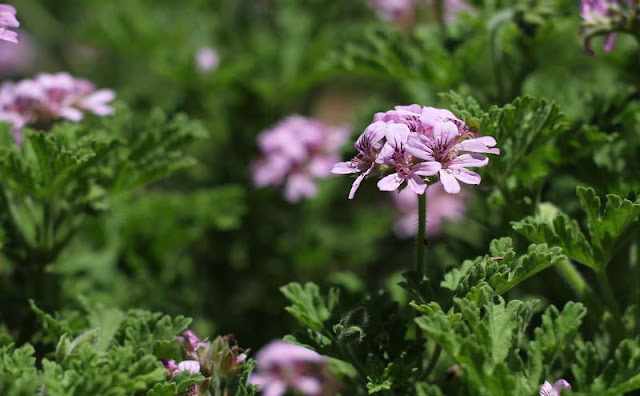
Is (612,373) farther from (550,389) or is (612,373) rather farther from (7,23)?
(7,23)

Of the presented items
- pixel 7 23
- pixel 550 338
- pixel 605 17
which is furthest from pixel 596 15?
pixel 7 23

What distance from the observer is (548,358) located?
224 cm

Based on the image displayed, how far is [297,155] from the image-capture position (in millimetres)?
4402

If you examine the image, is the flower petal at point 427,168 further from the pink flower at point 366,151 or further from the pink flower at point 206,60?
the pink flower at point 206,60

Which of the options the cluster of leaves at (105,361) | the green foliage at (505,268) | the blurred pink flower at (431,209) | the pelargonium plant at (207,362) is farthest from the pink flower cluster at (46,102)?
the blurred pink flower at (431,209)

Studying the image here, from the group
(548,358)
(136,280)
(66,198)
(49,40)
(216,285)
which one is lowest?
(216,285)

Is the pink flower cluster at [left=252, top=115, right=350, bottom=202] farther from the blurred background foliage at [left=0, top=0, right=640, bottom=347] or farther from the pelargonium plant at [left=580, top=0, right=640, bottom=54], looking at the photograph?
the pelargonium plant at [left=580, top=0, right=640, bottom=54]

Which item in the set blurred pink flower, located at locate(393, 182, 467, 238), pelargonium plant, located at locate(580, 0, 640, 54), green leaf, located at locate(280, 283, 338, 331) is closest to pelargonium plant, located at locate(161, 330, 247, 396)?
green leaf, located at locate(280, 283, 338, 331)

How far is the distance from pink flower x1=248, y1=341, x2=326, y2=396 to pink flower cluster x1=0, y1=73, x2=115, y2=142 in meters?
1.22

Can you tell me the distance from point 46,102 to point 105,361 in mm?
1284

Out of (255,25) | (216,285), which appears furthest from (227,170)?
(255,25)

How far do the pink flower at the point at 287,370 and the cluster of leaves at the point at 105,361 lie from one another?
81cm

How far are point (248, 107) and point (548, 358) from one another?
10.1ft

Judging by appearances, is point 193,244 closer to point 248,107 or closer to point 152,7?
point 248,107
